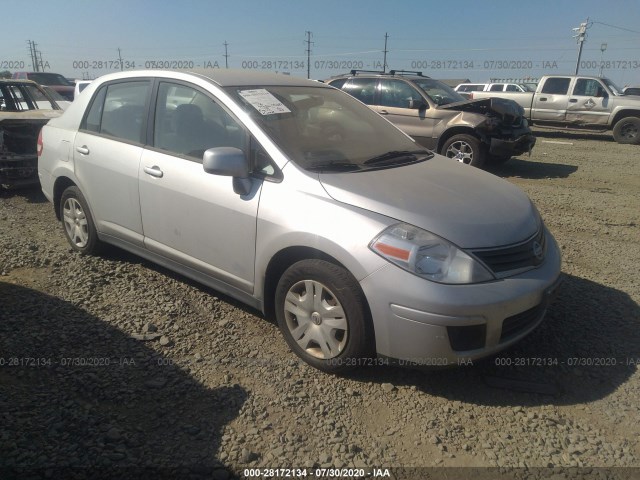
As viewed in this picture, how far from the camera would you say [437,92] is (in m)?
9.39

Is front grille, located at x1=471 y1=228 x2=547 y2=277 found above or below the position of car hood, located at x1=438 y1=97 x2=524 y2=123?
below

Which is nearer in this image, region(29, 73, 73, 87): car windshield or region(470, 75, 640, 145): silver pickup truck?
region(470, 75, 640, 145): silver pickup truck

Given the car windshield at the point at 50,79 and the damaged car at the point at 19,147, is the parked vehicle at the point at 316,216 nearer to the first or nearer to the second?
the damaged car at the point at 19,147

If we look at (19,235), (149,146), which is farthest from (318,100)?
(19,235)

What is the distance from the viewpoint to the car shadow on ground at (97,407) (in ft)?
7.27

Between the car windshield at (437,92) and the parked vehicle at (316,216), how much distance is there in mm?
5559

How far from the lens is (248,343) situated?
3223 millimetres

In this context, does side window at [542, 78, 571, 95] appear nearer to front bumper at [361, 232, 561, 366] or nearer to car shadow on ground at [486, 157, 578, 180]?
car shadow on ground at [486, 157, 578, 180]

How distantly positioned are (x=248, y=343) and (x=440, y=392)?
124 centimetres

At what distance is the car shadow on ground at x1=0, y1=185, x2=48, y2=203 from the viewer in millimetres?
6758

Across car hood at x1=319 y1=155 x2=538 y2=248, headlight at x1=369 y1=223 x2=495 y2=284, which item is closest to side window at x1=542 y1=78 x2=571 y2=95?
car hood at x1=319 y1=155 x2=538 y2=248

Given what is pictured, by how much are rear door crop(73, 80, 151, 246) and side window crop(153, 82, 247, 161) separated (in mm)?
203

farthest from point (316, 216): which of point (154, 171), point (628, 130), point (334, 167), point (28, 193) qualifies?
point (628, 130)

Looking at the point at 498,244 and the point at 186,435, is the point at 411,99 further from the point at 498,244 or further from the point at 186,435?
the point at 186,435
